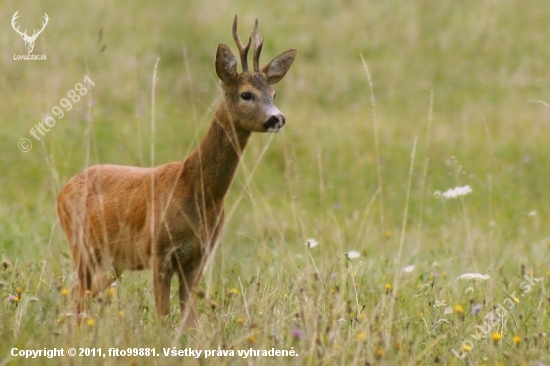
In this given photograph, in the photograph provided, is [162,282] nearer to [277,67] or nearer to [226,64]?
[226,64]

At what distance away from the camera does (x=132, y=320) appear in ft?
13.9

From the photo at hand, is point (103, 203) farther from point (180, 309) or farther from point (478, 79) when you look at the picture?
point (478, 79)

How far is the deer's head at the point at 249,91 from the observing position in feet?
17.9

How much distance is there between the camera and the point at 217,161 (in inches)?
218

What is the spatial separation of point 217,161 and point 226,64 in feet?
2.01

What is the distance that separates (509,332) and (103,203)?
257cm

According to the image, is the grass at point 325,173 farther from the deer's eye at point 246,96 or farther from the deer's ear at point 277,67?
the deer's ear at point 277,67

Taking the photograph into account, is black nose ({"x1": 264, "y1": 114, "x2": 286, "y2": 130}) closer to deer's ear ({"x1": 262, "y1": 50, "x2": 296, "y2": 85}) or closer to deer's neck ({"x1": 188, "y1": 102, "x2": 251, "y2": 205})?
deer's neck ({"x1": 188, "y1": 102, "x2": 251, "y2": 205})

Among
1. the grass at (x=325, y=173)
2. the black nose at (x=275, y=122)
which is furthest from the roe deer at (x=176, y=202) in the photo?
the grass at (x=325, y=173)

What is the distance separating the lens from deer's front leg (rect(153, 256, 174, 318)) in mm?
5164

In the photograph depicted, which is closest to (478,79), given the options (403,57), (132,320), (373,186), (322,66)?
(403,57)

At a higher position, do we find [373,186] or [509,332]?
[509,332]

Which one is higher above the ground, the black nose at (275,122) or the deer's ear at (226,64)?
the deer's ear at (226,64)

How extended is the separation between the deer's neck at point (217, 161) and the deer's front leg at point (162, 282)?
1.43 feet
